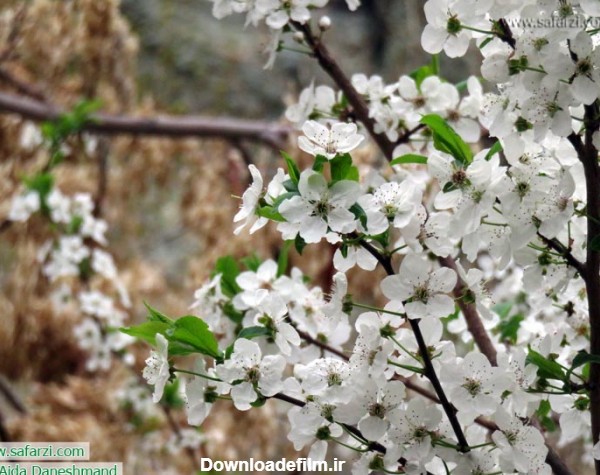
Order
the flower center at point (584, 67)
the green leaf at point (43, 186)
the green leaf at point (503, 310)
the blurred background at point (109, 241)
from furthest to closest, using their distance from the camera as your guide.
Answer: the blurred background at point (109, 241) → the green leaf at point (43, 186) → the green leaf at point (503, 310) → the flower center at point (584, 67)

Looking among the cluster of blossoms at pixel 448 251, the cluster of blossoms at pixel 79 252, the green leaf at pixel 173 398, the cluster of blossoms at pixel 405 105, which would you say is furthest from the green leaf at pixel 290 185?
the cluster of blossoms at pixel 79 252

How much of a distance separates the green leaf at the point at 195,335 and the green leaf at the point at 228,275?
161 millimetres

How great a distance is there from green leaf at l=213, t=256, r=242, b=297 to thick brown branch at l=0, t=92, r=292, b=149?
1024 millimetres

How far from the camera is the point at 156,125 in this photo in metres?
1.80

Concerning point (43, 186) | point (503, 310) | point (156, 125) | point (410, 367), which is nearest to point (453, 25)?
point (410, 367)

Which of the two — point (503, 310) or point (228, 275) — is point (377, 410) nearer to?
point (228, 275)

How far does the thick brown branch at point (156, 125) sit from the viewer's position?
175 cm

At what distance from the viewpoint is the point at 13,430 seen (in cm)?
167

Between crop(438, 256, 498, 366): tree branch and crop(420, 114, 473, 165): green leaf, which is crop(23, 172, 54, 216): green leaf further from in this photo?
crop(420, 114, 473, 165): green leaf

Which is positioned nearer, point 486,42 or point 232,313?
point 486,42

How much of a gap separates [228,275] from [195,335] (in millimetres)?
172

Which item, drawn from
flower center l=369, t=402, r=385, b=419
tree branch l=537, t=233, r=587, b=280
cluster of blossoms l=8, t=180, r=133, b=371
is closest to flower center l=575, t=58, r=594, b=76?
tree branch l=537, t=233, r=587, b=280

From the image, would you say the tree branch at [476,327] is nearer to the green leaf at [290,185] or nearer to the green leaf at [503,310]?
the green leaf at [503,310]

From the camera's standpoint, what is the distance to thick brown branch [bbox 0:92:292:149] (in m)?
1.75
